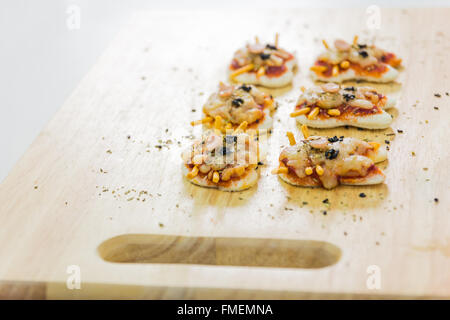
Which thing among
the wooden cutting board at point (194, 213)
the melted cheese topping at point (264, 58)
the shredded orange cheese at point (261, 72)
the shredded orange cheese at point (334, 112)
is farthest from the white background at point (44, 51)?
the shredded orange cheese at point (334, 112)

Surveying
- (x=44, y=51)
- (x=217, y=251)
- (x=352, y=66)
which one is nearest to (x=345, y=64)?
(x=352, y=66)

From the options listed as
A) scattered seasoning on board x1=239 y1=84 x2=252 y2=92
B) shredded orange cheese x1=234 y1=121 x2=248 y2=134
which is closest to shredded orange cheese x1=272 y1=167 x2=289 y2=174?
shredded orange cheese x1=234 y1=121 x2=248 y2=134

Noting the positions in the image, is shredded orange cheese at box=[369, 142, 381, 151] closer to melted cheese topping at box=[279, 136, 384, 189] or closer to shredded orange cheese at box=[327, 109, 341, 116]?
melted cheese topping at box=[279, 136, 384, 189]

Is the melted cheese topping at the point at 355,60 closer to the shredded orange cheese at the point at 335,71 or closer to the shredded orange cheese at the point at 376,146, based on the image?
the shredded orange cheese at the point at 335,71

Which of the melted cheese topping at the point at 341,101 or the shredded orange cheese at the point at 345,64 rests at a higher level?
the shredded orange cheese at the point at 345,64
